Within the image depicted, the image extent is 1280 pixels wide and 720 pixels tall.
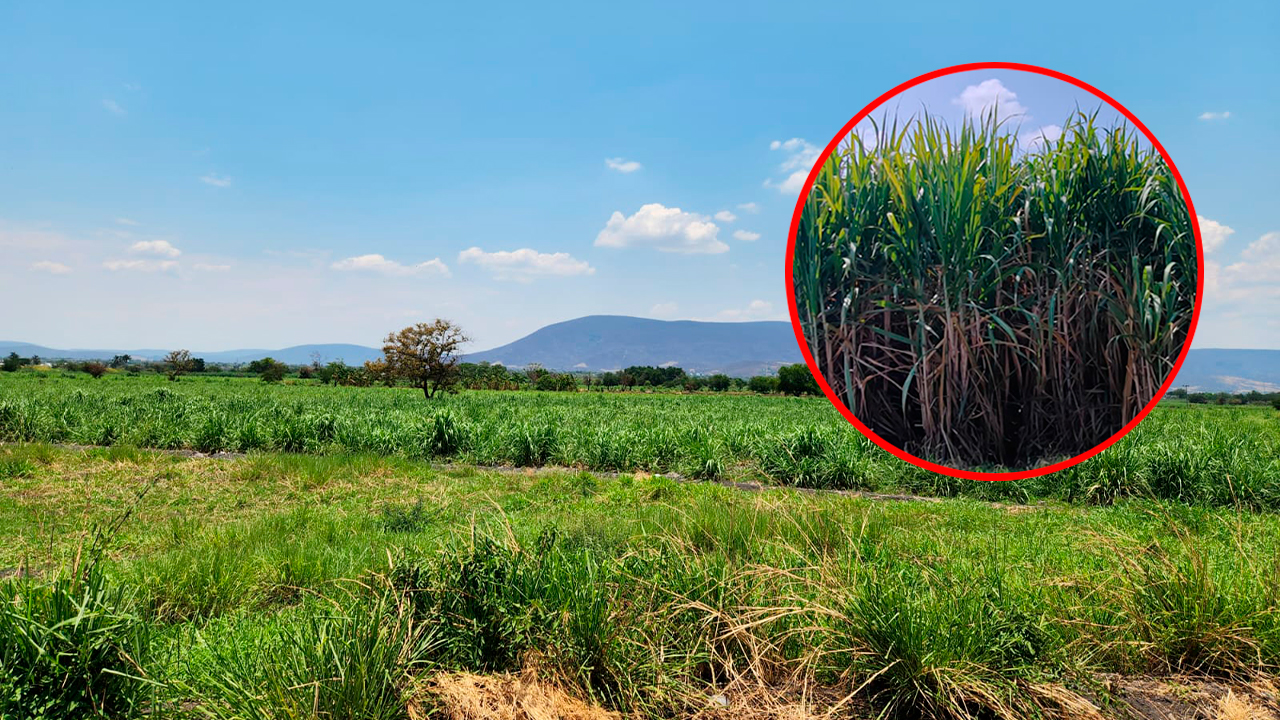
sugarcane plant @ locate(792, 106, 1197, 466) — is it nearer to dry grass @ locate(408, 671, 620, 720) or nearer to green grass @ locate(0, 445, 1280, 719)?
green grass @ locate(0, 445, 1280, 719)

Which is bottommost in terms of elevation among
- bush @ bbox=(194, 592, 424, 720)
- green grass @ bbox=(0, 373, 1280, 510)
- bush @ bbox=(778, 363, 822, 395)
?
green grass @ bbox=(0, 373, 1280, 510)

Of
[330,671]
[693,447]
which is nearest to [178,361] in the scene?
[693,447]

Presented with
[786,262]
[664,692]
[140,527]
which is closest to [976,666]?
[664,692]

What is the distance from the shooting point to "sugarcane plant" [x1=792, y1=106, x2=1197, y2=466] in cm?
174

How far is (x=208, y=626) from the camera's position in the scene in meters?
3.21

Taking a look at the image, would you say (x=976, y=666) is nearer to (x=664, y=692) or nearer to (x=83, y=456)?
(x=664, y=692)

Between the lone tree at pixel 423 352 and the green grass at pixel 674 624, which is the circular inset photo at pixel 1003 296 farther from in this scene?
the lone tree at pixel 423 352

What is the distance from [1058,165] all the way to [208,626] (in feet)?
13.4

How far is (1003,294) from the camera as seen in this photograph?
175 centimetres

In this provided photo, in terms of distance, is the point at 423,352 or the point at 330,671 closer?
the point at 330,671

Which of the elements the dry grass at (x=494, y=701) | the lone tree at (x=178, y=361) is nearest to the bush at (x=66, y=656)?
the dry grass at (x=494, y=701)

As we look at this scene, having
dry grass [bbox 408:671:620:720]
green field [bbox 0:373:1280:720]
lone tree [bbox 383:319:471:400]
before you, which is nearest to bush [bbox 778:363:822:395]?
green field [bbox 0:373:1280:720]

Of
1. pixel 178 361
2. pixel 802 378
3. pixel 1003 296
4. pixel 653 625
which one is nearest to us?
pixel 1003 296

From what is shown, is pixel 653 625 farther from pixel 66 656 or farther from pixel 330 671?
pixel 66 656
